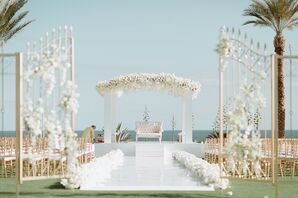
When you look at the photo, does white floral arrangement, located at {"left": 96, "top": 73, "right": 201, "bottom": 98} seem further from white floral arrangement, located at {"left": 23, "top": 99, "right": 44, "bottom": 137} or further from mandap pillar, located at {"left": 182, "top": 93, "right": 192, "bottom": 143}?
white floral arrangement, located at {"left": 23, "top": 99, "right": 44, "bottom": 137}

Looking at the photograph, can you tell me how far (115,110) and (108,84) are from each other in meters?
1.18

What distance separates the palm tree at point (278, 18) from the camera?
25812 mm

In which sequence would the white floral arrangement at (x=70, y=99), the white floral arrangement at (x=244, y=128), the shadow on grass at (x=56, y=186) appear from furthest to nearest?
the shadow on grass at (x=56, y=186), the white floral arrangement at (x=244, y=128), the white floral arrangement at (x=70, y=99)

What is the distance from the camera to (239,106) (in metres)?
11.1

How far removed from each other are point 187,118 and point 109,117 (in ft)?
9.39

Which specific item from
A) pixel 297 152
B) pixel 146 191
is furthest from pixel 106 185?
pixel 297 152

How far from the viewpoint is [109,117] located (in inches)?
969

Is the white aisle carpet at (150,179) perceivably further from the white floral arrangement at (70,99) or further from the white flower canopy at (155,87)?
the white flower canopy at (155,87)

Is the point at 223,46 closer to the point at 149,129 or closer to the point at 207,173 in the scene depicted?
the point at 207,173

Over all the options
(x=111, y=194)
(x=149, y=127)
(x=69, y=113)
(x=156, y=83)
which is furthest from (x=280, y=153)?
(x=69, y=113)

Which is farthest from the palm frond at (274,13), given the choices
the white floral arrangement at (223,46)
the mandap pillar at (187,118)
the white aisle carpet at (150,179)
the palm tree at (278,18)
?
the white floral arrangement at (223,46)

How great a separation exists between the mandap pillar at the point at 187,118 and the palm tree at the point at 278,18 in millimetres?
4138

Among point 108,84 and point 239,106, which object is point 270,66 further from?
point 108,84

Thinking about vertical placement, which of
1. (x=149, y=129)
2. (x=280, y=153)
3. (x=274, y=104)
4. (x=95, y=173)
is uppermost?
(x=274, y=104)
